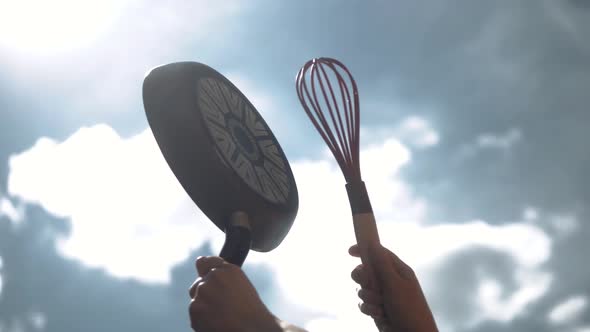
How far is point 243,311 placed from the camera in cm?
193

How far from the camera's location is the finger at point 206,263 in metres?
2.19

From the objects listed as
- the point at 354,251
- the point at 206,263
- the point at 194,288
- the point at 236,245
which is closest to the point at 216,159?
the point at 236,245

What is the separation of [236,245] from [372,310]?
63 centimetres

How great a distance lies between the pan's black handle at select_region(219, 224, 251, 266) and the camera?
243cm

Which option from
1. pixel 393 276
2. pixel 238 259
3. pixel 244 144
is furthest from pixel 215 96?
pixel 393 276

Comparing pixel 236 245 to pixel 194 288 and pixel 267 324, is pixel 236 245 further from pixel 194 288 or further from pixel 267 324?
pixel 267 324

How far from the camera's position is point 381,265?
7.74ft

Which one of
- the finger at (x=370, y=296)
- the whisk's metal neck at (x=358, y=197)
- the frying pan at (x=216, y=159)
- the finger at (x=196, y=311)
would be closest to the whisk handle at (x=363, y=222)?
the whisk's metal neck at (x=358, y=197)

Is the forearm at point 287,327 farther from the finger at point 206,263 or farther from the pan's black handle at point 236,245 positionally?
the pan's black handle at point 236,245

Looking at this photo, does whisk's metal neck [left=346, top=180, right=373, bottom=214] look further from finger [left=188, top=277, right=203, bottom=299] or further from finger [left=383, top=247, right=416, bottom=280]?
finger [left=188, top=277, right=203, bottom=299]

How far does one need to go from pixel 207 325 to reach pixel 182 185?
772 mm

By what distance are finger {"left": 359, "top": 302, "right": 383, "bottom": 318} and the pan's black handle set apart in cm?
55

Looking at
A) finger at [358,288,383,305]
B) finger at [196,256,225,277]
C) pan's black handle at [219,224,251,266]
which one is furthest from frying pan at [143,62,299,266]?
finger at [358,288,383,305]

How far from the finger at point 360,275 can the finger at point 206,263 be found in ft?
2.03
